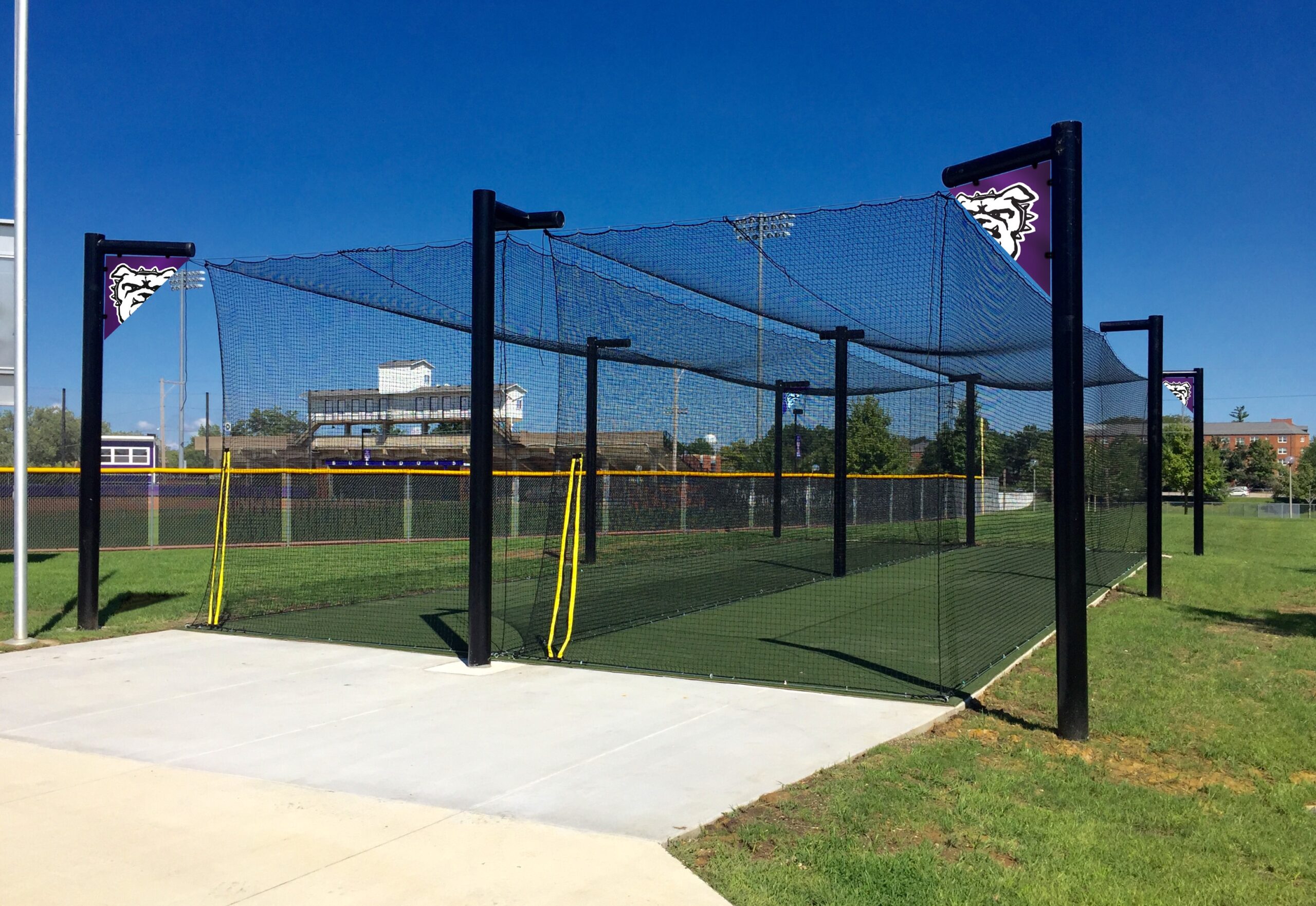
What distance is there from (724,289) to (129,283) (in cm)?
490

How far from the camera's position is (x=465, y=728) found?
5.11 meters

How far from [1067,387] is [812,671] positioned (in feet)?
8.62

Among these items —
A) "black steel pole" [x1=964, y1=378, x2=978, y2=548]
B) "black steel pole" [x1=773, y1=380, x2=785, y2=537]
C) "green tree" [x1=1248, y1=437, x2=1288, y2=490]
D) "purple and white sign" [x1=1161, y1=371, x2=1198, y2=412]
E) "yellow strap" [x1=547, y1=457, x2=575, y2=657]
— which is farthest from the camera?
"green tree" [x1=1248, y1=437, x2=1288, y2=490]

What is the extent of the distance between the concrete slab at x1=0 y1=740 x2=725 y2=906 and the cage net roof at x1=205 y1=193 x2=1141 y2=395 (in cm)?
360

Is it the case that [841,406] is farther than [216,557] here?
Yes

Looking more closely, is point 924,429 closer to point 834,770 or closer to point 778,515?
point 834,770

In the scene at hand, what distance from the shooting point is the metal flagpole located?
747cm

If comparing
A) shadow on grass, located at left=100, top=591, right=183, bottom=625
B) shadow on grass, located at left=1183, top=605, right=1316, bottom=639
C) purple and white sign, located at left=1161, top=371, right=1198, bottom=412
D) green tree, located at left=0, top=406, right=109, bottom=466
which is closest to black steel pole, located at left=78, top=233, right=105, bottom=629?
shadow on grass, located at left=100, top=591, right=183, bottom=625

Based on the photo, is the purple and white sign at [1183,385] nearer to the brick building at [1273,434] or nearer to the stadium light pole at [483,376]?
the stadium light pole at [483,376]

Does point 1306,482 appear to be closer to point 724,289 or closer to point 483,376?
point 724,289

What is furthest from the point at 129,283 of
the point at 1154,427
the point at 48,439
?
the point at 48,439

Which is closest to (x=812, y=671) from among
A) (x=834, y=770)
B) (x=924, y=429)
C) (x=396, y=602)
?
(x=834, y=770)

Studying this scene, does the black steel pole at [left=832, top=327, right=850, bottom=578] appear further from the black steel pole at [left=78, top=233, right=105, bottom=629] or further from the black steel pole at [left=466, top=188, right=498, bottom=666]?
the black steel pole at [left=78, top=233, right=105, bottom=629]

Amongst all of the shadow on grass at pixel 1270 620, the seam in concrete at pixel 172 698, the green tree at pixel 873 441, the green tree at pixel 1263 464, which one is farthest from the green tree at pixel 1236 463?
the seam in concrete at pixel 172 698
